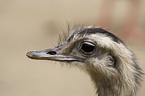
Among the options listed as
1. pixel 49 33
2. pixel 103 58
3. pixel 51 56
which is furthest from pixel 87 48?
pixel 49 33

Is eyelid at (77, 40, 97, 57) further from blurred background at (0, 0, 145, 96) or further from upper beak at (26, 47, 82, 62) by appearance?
blurred background at (0, 0, 145, 96)

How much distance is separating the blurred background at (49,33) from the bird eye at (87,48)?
58.0 inches

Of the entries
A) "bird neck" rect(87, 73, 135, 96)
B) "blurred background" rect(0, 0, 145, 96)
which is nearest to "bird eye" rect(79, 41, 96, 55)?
"bird neck" rect(87, 73, 135, 96)

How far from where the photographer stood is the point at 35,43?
5.05 metres

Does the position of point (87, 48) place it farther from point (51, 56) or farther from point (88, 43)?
point (51, 56)

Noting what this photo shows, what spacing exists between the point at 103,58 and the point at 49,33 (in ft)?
11.7

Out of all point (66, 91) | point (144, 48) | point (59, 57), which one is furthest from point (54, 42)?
point (59, 57)

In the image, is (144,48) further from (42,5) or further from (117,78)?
(117,78)

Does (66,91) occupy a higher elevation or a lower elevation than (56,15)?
lower

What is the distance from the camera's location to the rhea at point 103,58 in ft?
6.25

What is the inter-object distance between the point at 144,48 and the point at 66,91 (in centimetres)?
232

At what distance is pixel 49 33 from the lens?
5.40 m

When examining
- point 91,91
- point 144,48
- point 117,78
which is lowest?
point 117,78

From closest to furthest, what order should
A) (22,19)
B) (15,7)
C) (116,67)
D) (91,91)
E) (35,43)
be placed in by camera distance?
(116,67), (91,91), (35,43), (22,19), (15,7)
